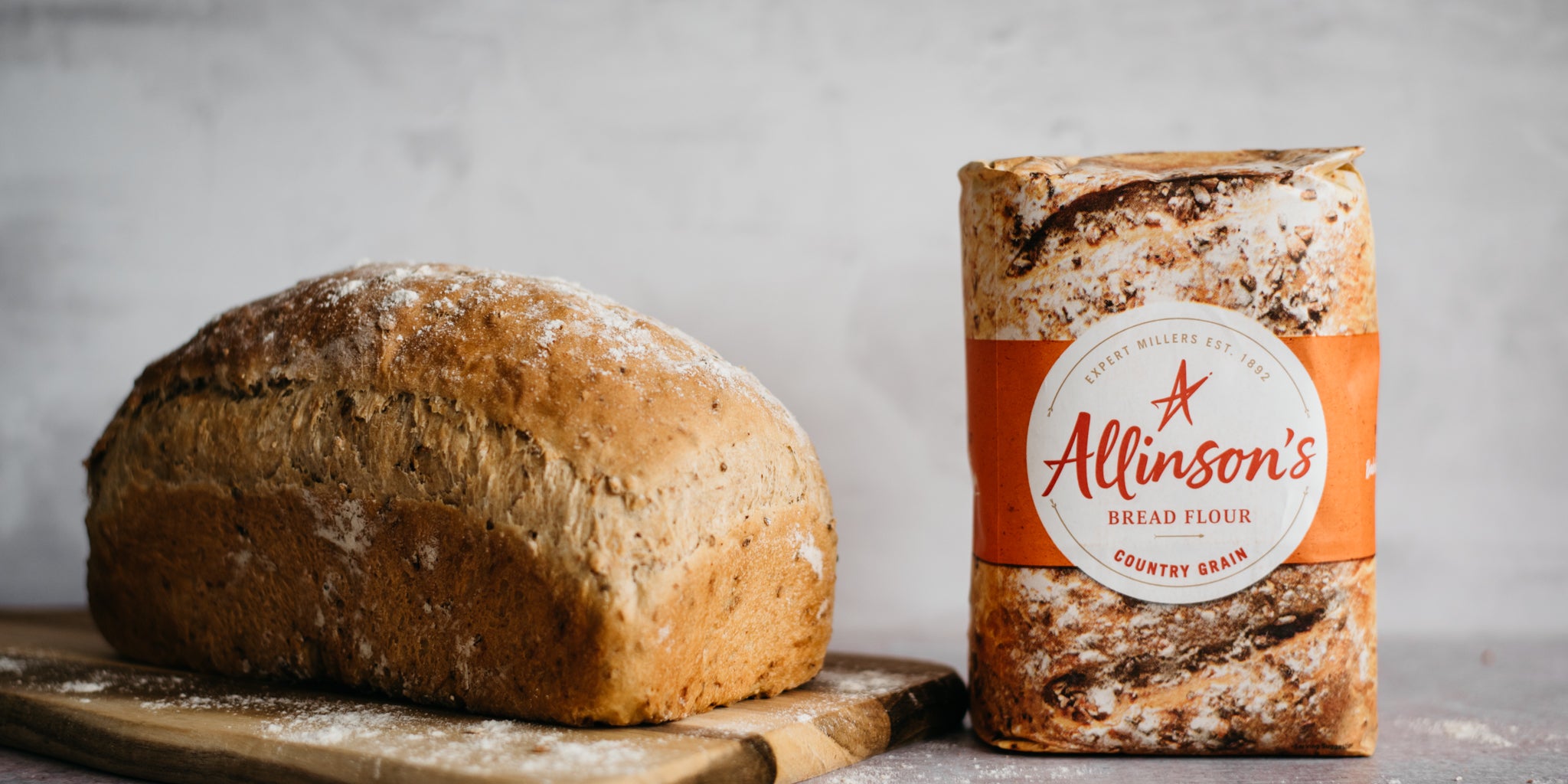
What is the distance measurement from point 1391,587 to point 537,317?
1.41 metres

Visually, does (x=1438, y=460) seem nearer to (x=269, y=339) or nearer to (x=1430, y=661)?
(x=1430, y=661)

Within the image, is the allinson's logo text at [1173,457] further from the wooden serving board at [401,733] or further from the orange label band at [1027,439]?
the wooden serving board at [401,733]

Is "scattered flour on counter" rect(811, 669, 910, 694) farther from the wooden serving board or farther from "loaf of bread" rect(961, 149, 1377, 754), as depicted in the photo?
"loaf of bread" rect(961, 149, 1377, 754)

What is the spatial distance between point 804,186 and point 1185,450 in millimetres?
872

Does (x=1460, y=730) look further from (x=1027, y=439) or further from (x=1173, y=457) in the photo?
(x=1027, y=439)

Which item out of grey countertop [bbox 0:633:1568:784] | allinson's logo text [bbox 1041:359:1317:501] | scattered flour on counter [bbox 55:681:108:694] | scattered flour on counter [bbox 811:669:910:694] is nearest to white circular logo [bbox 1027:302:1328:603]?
allinson's logo text [bbox 1041:359:1317:501]

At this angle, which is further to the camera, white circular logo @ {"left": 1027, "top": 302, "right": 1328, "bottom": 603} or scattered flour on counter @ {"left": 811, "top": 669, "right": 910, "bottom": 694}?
scattered flour on counter @ {"left": 811, "top": 669, "right": 910, "bottom": 694}

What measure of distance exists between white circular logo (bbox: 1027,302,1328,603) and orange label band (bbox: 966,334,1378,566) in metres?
0.01

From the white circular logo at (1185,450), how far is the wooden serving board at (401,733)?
0.29 m

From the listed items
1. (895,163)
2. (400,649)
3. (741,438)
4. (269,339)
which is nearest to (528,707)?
(400,649)

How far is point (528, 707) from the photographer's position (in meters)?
1.21

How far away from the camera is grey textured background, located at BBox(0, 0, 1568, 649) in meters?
1.86

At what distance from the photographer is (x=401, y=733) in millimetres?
1157

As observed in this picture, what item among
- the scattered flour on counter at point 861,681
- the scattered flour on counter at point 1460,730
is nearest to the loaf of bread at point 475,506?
the scattered flour on counter at point 861,681
